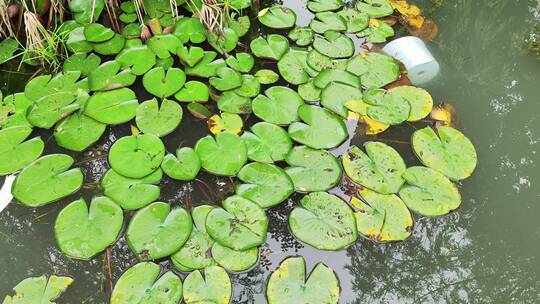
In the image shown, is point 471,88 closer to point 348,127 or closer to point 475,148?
point 475,148

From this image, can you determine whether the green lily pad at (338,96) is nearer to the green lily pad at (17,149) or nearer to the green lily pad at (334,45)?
the green lily pad at (334,45)

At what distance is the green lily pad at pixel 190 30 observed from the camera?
297 centimetres

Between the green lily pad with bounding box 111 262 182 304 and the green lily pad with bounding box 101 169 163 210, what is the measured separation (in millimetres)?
314

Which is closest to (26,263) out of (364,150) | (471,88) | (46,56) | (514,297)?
(46,56)

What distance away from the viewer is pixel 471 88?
292cm

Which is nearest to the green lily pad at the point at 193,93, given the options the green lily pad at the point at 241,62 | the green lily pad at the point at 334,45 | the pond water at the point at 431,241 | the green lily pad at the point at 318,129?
the pond water at the point at 431,241

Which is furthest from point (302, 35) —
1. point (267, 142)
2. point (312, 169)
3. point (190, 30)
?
point (312, 169)

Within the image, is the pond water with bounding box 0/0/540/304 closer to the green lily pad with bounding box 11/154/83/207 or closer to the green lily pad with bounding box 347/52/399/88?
the green lily pad with bounding box 11/154/83/207

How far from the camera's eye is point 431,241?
7.47 feet

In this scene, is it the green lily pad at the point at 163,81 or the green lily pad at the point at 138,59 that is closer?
the green lily pad at the point at 163,81

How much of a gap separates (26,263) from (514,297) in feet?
7.38

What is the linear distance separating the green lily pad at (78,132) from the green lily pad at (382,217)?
1.40 meters

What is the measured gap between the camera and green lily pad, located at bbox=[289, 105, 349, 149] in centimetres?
249

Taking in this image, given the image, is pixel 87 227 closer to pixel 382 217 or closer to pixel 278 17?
pixel 382 217
